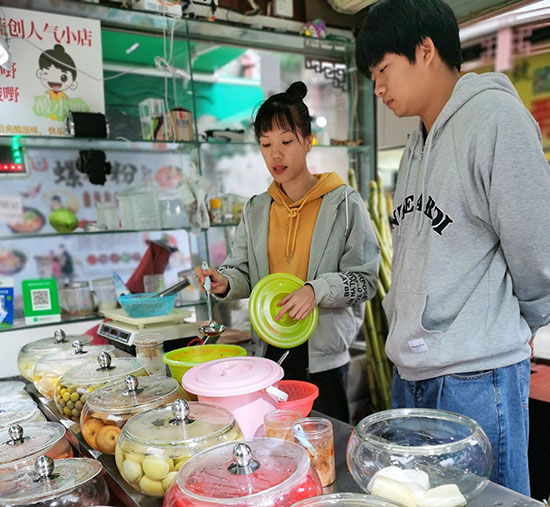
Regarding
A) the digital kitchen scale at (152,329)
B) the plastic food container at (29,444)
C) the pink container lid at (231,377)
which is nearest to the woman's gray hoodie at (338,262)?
the digital kitchen scale at (152,329)

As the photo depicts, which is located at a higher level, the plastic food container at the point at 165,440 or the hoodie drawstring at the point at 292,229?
the hoodie drawstring at the point at 292,229

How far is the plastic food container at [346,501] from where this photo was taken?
28.8 inches

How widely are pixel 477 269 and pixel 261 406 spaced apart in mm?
638

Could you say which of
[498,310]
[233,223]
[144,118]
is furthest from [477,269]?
[144,118]

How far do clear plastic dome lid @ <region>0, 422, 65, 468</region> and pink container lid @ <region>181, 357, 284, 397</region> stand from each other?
32 cm

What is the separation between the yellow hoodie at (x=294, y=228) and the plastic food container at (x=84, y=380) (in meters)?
0.74

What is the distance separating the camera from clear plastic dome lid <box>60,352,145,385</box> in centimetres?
132

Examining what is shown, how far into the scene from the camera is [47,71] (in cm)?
250

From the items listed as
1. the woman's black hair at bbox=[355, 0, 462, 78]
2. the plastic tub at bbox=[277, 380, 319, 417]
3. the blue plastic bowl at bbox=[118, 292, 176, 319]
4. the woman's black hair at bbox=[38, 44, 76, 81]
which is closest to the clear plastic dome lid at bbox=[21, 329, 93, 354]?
the blue plastic bowl at bbox=[118, 292, 176, 319]

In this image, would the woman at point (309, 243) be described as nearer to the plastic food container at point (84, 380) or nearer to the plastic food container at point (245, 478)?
Result: the plastic food container at point (84, 380)

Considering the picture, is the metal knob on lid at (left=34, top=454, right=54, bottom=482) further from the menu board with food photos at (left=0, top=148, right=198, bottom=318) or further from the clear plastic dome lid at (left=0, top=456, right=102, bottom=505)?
the menu board with food photos at (left=0, top=148, right=198, bottom=318)

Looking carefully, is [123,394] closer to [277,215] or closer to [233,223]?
[277,215]

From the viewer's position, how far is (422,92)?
1332 millimetres

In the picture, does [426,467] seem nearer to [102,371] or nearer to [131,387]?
[131,387]
